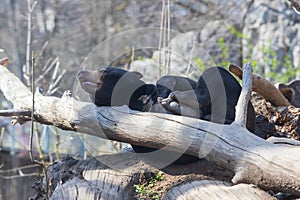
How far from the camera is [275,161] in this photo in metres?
1.91

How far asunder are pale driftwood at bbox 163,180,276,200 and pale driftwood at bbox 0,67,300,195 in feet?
0.15

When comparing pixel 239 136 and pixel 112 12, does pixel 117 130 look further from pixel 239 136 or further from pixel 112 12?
pixel 112 12

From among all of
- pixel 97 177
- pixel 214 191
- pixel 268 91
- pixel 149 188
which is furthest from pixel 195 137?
pixel 268 91

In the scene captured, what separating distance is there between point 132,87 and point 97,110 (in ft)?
0.79

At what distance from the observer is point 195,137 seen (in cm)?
212

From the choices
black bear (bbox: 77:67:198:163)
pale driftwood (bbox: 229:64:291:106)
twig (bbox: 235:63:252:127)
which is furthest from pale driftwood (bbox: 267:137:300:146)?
pale driftwood (bbox: 229:64:291:106)

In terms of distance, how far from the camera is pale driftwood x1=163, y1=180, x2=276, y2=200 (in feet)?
6.30

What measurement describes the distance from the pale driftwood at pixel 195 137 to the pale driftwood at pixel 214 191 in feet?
0.15

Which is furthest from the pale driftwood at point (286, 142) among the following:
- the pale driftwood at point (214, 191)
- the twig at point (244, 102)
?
the pale driftwood at point (214, 191)

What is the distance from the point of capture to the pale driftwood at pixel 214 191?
Answer: 1.92 meters

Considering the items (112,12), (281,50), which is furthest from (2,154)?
(112,12)

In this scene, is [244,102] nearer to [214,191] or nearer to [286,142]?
[286,142]

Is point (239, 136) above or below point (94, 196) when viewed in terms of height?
above

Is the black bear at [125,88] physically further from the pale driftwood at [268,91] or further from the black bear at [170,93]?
the pale driftwood at [268,91]
